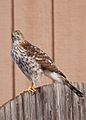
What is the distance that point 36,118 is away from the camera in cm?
150

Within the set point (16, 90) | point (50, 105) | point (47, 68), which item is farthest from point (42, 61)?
point (50, 105)

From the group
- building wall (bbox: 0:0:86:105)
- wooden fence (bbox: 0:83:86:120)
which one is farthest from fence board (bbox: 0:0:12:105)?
wooden fence (bbox: 0:83:86:120)

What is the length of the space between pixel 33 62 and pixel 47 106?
0.37m

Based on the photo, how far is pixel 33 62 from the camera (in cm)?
185

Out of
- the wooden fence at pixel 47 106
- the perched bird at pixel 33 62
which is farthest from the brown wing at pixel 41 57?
the wooden fence at pixel 47 106

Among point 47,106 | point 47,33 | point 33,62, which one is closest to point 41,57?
point 33,62

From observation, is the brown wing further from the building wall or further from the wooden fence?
the wooden fence

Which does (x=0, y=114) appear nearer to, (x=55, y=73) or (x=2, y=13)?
(x=55, y=73)

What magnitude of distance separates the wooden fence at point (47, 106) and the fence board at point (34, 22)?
18.0 inches

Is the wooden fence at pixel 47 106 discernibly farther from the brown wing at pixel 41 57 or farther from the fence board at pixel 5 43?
the fence board at pixel 5 43

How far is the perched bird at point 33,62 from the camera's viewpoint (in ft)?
5.94

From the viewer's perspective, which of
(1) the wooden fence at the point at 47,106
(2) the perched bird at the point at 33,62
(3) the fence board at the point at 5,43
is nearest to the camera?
(1) the wooden fence at the point at 47,106

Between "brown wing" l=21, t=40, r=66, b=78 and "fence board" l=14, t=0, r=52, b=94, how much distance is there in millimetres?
70

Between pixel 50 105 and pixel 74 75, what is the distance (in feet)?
1.67
